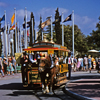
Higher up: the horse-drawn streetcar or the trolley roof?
the trolley roof

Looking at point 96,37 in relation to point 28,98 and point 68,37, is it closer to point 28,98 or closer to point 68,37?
point 68,37

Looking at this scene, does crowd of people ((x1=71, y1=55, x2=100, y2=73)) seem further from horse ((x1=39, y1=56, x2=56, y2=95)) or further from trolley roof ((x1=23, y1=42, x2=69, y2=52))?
Result: horse ((x1=39, y1=56, x2=56, y2=95))

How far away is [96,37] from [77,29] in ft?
64.5

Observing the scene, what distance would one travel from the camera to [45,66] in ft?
33.8

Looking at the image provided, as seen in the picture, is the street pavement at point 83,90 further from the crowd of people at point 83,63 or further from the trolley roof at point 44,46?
the crowd of people at point 83,63

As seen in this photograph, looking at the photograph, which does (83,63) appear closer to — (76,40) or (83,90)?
(83,90)

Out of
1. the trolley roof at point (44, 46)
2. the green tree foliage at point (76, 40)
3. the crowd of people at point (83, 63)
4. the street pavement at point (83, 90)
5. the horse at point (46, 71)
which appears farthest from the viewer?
the green tree foliage at point (76, 40)

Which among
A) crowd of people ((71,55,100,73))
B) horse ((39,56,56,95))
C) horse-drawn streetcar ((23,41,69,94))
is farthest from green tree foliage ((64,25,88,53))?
horse ((39,56,56,95))

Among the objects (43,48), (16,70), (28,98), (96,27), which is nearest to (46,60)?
(28,98)

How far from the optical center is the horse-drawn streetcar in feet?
33.8

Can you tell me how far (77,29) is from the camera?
7100 centimetres

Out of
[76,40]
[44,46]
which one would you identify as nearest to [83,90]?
[44,46]

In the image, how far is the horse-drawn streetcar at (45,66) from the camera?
10.3m

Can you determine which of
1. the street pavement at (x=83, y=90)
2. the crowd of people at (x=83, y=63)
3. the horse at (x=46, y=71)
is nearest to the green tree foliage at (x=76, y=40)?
the crowd of people at (x=83, y=63)
